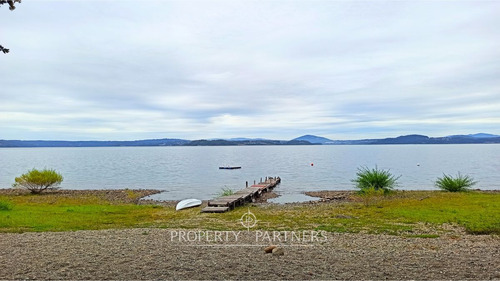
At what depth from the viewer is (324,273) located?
7578 mm

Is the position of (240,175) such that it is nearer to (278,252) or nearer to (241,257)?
(278,252)

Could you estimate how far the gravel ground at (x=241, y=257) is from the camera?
750 centimetres

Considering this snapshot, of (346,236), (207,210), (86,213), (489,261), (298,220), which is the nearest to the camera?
(489,261)

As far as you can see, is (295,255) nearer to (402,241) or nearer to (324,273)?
(324,273)

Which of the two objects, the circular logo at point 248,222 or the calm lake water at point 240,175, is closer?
the circular logo at point 248,222

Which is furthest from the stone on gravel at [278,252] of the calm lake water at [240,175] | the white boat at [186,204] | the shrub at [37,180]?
the shrub at [37,180]

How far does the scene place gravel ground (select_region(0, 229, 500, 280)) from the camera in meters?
7.50

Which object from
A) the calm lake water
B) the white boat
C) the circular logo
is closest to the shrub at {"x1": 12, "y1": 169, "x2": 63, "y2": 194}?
the calm lake water

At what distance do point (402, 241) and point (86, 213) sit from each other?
14149 mm

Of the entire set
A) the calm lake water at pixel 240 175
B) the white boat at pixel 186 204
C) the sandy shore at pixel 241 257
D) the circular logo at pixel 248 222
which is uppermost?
the sandy shore at pixel 241 257

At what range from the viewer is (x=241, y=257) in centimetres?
888

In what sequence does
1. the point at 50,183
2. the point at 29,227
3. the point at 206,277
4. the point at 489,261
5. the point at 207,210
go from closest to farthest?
1. the point at 206,277
2. the point at 489,261
3. the point at 29,227
4. the point at 207,210
5. the point at 50,183

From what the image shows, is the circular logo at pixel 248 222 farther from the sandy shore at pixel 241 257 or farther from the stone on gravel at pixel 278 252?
the stone on gravel at pixel 278 252

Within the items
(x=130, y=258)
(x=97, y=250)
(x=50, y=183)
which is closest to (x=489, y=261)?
(x=130, y=258)
